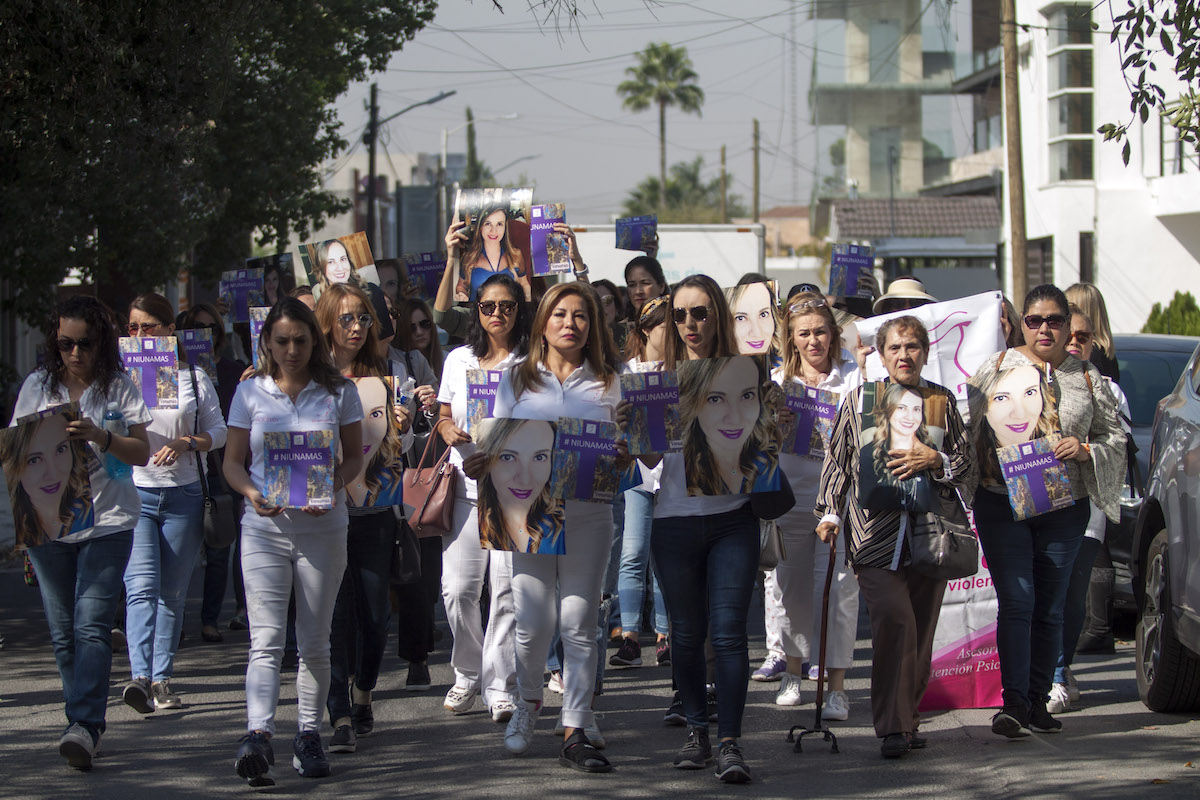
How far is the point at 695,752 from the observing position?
→ 20.4 feet

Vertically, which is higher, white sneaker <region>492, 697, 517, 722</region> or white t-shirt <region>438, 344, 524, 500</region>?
white t-shirt <region>438, 344, 524, 500</region>

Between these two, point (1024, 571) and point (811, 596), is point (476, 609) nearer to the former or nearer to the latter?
point (811, 596)

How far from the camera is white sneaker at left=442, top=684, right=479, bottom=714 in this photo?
24.2 feet

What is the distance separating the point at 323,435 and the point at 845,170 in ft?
228

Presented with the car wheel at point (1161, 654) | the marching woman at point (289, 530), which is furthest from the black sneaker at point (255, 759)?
the car wheel at point (1161, 654)

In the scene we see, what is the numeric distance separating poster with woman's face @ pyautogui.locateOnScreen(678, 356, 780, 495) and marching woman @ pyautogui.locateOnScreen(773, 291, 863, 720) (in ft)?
3.61

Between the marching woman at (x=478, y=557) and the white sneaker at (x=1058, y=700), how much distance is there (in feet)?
8.91

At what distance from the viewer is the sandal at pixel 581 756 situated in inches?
244

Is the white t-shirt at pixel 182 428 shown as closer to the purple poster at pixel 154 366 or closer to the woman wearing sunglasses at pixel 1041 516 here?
the purple poster at pixel 154 366

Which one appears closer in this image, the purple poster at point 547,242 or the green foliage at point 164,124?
the purple poster at point 547,242

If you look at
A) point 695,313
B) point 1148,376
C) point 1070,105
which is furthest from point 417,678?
point 1070,105

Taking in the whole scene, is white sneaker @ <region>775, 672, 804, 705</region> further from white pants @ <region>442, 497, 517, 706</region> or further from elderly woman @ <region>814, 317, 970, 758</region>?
white pants @ <region>442, 497, 517, 706</region>

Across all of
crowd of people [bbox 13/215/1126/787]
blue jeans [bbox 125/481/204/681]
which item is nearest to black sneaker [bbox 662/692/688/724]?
crowd of people [bbox 13/215/1126/787]

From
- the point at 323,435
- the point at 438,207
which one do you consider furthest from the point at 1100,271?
the point at 438,207
